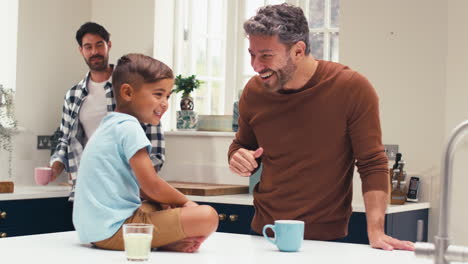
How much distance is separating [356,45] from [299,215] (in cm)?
206

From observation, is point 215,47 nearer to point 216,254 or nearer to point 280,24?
point 280,24

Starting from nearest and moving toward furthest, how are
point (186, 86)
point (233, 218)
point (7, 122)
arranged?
point (233, 218), point (7, 122), point (186, 86)

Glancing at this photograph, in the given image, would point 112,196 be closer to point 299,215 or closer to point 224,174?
point 299,215

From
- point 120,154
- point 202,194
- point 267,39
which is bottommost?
point 202,194

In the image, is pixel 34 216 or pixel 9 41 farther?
pixel 9 41

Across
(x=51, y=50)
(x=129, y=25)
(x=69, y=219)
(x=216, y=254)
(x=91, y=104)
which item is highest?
(x=129, y=25)

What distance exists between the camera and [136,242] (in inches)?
58.6

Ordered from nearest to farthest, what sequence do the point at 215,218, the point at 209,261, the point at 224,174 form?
the point at 209,261, the point at 215,218, the point at 224,174

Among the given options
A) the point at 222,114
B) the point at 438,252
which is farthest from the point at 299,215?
the point at 222,114

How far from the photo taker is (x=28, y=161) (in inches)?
175

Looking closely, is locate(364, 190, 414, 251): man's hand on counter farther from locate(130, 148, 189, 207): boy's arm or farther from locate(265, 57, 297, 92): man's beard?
locate(130, 148, 189, 207): boy's arm

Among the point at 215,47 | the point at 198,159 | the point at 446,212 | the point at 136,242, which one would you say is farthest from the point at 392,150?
the point at 446,212

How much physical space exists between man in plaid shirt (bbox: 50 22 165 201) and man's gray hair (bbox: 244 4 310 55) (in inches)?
74.6

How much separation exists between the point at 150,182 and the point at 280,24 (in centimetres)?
63
